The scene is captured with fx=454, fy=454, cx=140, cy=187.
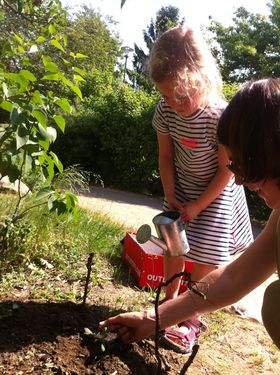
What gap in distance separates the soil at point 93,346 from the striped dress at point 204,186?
0.43m

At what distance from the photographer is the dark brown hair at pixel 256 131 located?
1.26m

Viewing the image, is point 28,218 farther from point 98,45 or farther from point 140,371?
point 98,45

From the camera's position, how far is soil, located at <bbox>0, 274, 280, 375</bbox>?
1611 mm

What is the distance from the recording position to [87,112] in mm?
11516

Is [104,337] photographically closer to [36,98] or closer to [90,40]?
[36,98]

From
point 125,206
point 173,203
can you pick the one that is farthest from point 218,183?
point 125,206

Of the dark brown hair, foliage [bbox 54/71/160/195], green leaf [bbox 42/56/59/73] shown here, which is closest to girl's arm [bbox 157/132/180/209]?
green leaf [bbox 42/56/59/73]

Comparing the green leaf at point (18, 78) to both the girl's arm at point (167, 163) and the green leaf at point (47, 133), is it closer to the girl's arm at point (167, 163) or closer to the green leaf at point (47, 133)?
the green leaf at point (47, 133)

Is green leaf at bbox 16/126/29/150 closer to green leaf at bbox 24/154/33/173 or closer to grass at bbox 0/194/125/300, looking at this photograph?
green leaf at bbox 24/154/33/173

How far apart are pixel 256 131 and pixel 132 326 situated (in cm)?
81

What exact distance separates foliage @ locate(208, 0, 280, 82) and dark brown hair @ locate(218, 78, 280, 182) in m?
16.4

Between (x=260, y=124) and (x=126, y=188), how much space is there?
9.16m

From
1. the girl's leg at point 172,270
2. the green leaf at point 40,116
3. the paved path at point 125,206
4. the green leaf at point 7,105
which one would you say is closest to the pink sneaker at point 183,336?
the girl's leg at point 172,270

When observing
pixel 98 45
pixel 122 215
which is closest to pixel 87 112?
pixel 122 215
